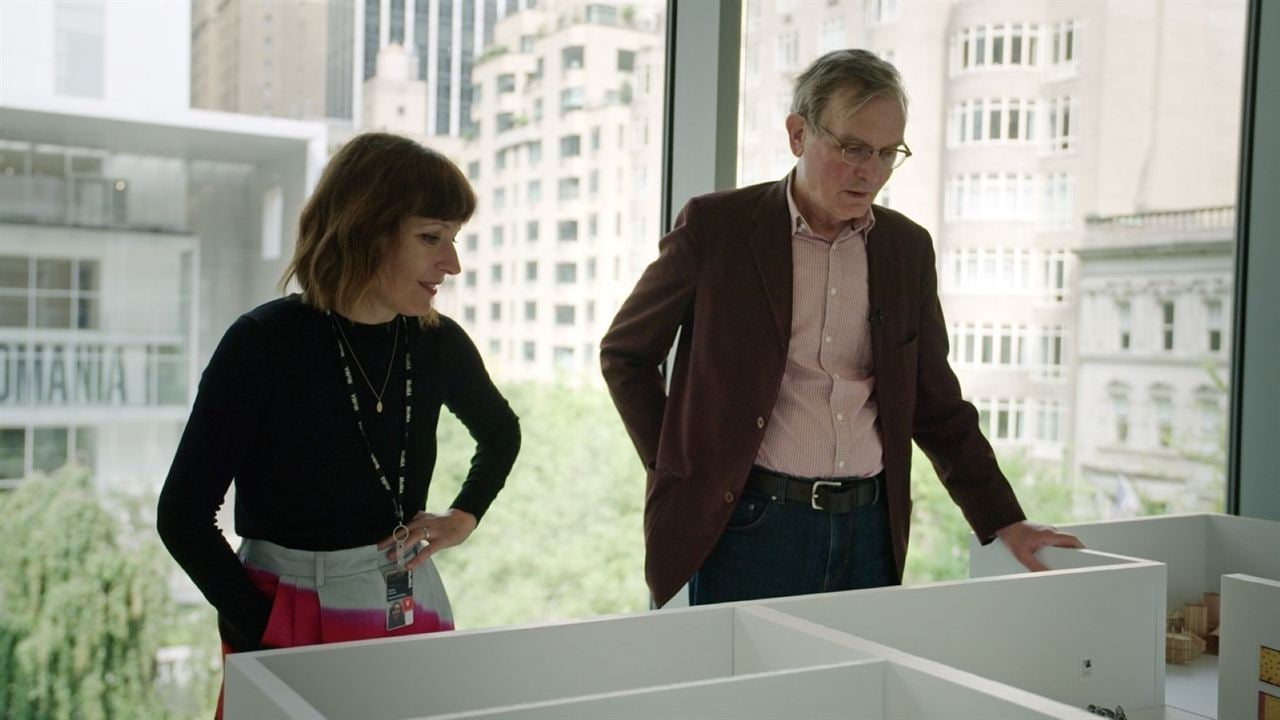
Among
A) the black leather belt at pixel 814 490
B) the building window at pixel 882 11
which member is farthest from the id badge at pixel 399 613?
the building window at pixel 882 11

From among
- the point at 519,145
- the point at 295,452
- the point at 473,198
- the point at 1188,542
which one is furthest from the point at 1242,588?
the point at 519,145

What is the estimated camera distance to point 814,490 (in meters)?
2.10

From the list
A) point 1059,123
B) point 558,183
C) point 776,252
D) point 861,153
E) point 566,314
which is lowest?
point 566,314

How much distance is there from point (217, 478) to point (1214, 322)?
14.2ft

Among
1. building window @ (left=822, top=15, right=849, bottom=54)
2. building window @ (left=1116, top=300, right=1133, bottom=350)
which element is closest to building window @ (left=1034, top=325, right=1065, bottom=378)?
building window @ (left=1116, top=300, right=1133, bottom=350)

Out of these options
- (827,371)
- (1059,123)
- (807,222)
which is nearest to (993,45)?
(1059,123)

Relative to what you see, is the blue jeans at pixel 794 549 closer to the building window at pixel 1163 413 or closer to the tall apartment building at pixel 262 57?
the tall apartment building at pixel 262 57

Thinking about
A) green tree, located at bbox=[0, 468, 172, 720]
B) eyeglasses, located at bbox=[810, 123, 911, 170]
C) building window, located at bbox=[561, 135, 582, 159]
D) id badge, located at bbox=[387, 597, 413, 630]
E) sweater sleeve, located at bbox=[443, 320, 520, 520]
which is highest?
building window, located at bbox=[561, 135, 582, 159]

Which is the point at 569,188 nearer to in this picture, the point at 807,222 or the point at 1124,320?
the point at 807,222

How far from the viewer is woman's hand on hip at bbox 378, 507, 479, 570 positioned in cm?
179

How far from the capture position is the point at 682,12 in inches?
123

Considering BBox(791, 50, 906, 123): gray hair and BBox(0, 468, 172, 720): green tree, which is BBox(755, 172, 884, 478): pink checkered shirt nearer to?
BBox(791, 50, 906, 123): gray hair

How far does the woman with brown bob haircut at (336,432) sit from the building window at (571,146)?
1.88 m

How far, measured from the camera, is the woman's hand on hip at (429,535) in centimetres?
179
